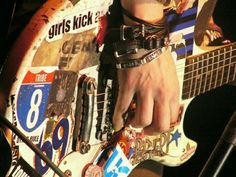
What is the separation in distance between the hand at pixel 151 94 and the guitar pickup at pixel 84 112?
0.06m

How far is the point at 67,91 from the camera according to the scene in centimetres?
75

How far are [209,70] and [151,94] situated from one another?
0.75 feet

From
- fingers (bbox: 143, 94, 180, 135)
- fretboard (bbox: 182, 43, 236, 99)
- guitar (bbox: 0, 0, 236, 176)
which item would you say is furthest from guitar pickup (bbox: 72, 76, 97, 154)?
fretboard (bbox: 182, 43, 236, 99)

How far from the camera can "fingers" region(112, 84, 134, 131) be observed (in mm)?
839

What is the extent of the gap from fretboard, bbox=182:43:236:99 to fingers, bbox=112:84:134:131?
0.66ft

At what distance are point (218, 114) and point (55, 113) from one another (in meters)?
0.67

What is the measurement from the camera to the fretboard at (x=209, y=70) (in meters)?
1.03

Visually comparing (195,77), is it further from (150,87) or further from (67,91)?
(67,91)

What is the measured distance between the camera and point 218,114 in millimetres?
1307

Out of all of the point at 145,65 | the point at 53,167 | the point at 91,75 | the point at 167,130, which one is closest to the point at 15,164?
the point at 53,167

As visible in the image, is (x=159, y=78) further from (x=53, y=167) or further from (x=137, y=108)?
(x=53, y=167)

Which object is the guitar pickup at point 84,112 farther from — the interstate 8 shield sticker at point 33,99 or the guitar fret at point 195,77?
the guitar fret at point 195,77

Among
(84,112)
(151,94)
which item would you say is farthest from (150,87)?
(84,112)

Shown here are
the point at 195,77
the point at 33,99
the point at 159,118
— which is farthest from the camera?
the point at 195,77
